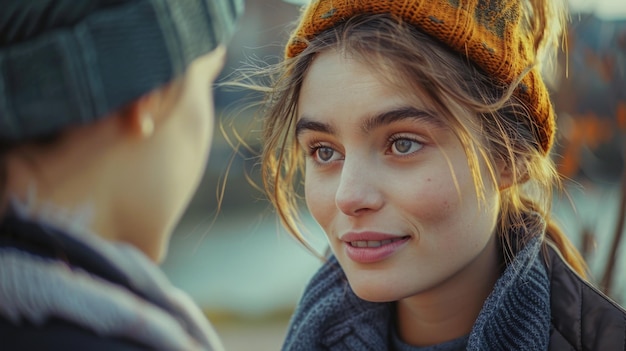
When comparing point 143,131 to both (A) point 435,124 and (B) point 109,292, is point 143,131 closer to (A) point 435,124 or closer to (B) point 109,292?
(B) point 109,292

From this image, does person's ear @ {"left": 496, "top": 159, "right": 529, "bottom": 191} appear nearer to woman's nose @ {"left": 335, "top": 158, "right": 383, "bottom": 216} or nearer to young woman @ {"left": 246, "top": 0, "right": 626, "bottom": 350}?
young woman @ {"left": 246, "top": 0, "right": 626, "bottom": 350}

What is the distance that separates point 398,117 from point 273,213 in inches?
150

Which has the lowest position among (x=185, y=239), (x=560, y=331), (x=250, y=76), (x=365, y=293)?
(x=185, y=239)

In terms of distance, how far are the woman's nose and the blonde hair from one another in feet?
0.73

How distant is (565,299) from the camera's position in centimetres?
185

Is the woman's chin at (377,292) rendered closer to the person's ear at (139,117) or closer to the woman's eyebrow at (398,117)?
the woman's eyebrow at (398,117)

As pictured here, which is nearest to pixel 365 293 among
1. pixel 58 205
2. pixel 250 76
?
pixel 250 76

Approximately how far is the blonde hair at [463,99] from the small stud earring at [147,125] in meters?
0.77

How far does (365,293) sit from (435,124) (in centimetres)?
46

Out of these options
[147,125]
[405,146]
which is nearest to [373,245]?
[405,146]

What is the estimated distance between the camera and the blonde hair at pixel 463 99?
1.74 meters

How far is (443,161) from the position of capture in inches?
68.1

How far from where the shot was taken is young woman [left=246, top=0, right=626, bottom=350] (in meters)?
1.73

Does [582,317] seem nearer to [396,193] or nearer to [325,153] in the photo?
[396,193]
